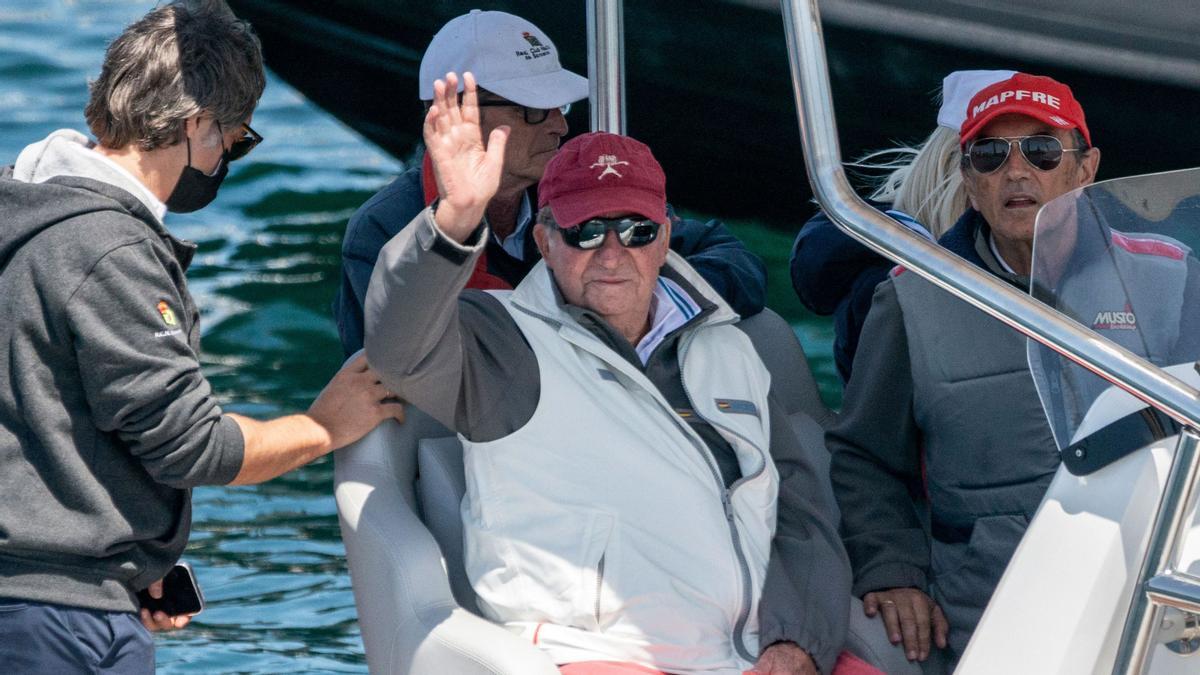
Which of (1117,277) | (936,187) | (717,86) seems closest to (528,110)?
(936,187)

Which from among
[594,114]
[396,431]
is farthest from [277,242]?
[396,431]

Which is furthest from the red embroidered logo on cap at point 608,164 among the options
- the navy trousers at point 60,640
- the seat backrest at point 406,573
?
the navy trousers at point 60,640

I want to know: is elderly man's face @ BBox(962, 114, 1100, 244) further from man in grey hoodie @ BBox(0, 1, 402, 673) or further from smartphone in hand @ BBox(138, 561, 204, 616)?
smartphone in hand @ BBox(138, 561, 204, 616)

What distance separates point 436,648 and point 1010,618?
28.5 inches

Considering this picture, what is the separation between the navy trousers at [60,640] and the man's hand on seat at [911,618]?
101cm

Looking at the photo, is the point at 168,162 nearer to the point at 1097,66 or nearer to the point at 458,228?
the point at 458,228

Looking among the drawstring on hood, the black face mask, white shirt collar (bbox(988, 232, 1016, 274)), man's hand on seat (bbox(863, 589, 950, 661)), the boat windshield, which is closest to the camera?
the boat windshield

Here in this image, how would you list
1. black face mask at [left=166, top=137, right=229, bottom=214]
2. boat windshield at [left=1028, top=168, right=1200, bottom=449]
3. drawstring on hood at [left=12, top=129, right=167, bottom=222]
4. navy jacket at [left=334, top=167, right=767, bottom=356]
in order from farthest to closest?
1. navy jacket at [left=334, top=167, right=767, bottom=356]
2. black face mask at [left=166, top=137, right=229, bottom=214]
3. drawstring on hood at [left=12, top=129, right=167, bottom=222]
4. boat windshield at [left=1028, top=168, right=1200, bottom=449]

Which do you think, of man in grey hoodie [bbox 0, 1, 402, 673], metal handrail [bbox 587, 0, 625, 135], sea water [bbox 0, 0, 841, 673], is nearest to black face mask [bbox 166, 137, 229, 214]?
man in grey hoodie [bbox 0, 1, 402, 673]

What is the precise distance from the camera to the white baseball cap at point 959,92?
2678mm

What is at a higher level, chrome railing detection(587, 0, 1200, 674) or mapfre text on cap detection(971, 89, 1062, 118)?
mapfre text on cap detection(971, 89, 1062, 118)

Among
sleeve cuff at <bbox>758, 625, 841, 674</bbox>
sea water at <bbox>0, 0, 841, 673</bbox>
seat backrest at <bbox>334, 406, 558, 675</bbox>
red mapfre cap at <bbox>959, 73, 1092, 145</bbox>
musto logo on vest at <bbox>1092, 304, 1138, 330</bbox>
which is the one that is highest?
red mapfre cap at <bbox>959, 73, 1092, 145</bbox>

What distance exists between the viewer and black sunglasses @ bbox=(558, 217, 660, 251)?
2148mm

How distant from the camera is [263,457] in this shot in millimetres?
1917
